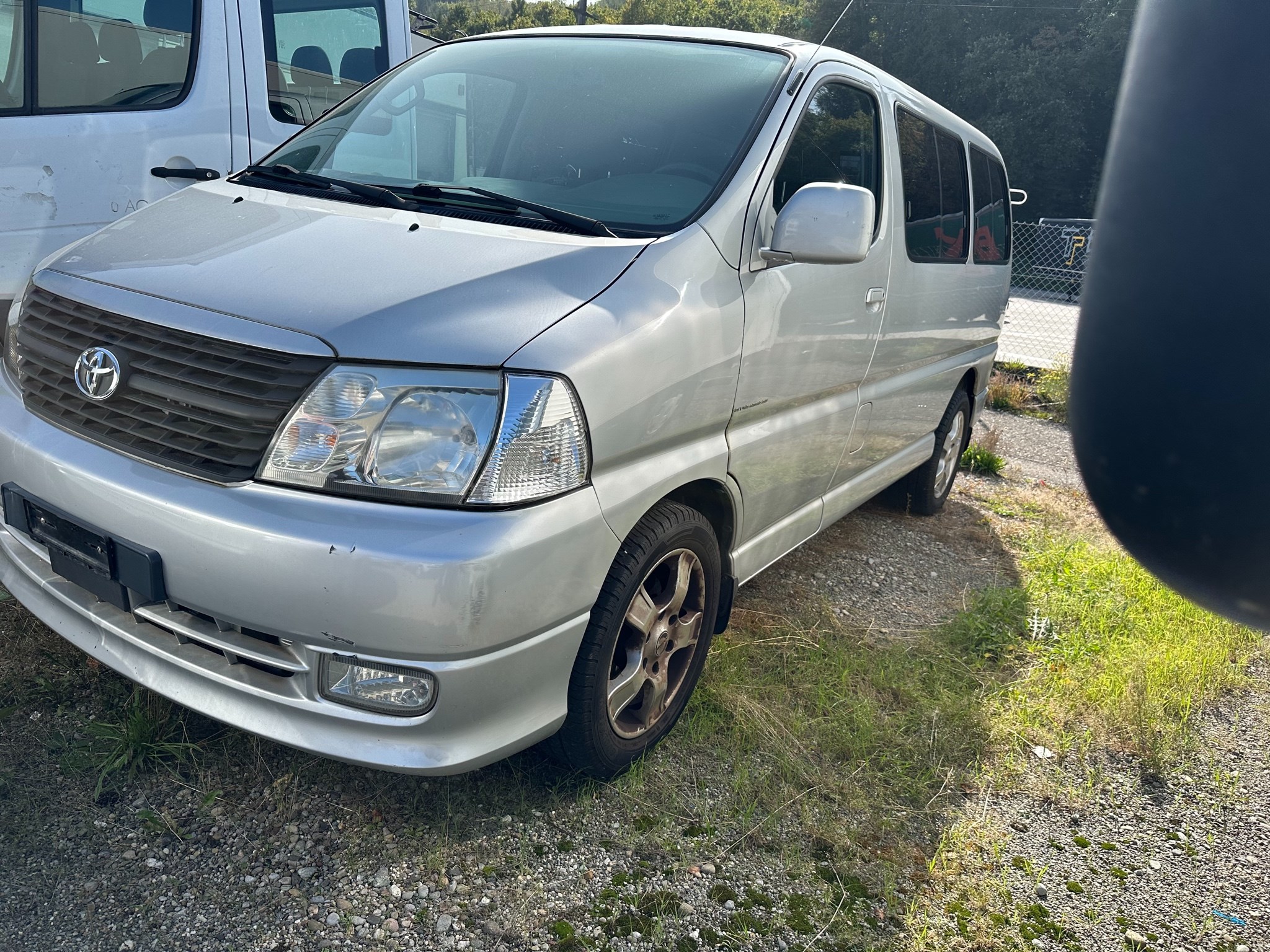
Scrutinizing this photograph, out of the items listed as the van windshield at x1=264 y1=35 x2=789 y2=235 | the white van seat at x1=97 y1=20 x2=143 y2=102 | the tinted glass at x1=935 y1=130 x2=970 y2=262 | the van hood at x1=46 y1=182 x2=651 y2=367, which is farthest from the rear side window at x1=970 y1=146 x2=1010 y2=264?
the white van seat at x1=97 y1=20 x2=143 y2=102

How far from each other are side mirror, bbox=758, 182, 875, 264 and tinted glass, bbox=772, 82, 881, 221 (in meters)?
0.21

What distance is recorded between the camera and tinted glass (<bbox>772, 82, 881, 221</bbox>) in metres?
2.75

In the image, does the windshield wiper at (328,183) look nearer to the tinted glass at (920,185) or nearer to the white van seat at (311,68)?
the white van seat at (311,68)

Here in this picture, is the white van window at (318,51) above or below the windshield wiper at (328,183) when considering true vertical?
above

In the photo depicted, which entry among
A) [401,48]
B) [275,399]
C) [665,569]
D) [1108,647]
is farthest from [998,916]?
[401,48]

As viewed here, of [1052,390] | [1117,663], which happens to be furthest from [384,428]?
[1052,390]

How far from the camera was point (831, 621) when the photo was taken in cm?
348

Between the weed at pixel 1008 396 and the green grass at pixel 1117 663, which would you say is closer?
the green grass at pixel 1117 663

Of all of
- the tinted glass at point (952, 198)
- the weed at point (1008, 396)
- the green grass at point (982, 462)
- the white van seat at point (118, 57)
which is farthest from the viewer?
the weed at point (1008, 396)

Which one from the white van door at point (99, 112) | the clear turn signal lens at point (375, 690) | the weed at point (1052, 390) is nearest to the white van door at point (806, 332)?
the clear turn signal lens at point (375, 690)

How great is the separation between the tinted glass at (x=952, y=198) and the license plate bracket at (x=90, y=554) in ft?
10.1

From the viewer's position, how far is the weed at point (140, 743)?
→ 90.4 inches

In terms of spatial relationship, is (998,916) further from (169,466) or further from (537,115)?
→ (537,115)

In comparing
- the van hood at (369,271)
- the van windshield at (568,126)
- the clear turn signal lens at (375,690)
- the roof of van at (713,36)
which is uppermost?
the roof of van at (713,36)
